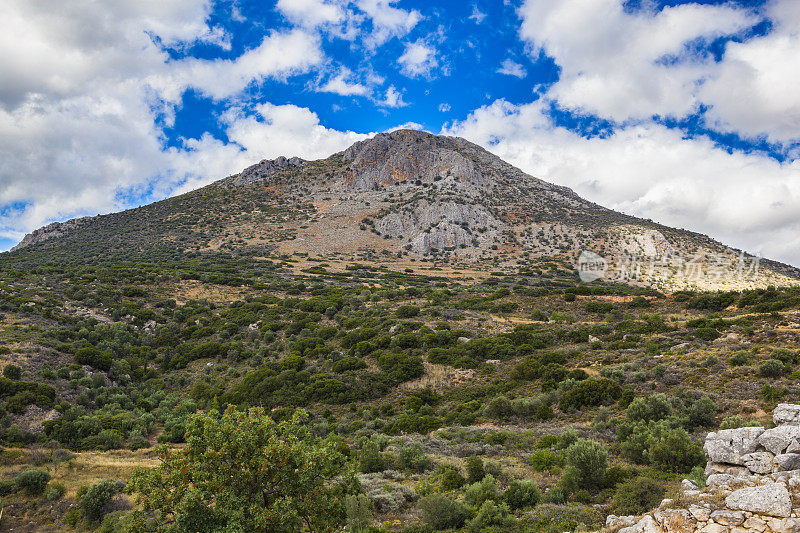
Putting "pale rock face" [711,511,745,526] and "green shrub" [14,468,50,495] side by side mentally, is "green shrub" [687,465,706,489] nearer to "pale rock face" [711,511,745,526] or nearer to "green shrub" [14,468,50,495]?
"pale rock face" [711,511,745,526]

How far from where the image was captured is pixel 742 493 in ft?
19.7

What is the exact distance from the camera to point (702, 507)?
19.8ft

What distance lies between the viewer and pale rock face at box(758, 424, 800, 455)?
6.99m

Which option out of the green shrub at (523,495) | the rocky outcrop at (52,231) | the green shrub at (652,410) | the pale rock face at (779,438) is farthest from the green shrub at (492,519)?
the rocky outcrop at (52,231)

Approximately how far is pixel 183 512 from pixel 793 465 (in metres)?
11.2

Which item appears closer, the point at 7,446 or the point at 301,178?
the point at 7,446

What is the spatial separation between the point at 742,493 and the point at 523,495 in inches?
186

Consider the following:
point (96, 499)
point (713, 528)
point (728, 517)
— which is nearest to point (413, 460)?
point (713, 528)

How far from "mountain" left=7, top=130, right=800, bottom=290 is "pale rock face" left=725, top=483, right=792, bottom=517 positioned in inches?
2583

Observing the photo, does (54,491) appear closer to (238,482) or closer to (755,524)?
(238,482)

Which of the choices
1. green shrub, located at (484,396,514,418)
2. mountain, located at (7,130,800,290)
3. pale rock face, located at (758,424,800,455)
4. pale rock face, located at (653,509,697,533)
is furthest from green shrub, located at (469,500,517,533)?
mountain, located at (7,130,800,290)

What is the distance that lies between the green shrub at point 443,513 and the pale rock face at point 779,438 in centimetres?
654

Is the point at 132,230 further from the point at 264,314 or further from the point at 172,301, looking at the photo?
the point at 264,314

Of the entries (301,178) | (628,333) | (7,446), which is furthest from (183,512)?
(301,178)
